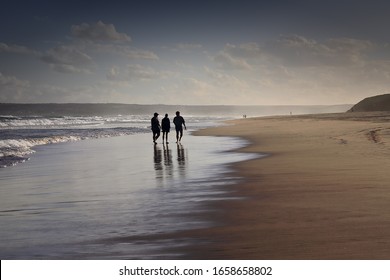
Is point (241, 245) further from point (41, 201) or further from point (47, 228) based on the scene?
point (41, 201)

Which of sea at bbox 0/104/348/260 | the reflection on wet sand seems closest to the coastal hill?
the reflection on wet sand

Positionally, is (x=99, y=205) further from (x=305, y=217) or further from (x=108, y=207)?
(x=305, y=217)

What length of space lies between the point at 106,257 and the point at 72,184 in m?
6.54

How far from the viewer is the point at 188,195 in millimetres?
9414

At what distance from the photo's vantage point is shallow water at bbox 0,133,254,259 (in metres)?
5.82

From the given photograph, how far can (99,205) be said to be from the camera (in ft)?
28.2

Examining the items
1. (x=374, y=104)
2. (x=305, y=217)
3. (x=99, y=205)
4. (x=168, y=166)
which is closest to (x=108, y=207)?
(x=99, y=205)

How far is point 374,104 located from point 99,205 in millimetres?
91184

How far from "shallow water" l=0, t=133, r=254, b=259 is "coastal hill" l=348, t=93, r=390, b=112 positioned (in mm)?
81085

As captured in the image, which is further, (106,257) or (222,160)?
(222,160)

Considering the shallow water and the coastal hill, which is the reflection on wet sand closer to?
the shallow water

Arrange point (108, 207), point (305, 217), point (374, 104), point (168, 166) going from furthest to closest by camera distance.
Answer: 1. point (374, 104)
2. point (168, 166)
3. point (108, 207)
4. point (305, 217)

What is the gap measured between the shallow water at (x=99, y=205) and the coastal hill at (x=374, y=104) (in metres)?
81.1
